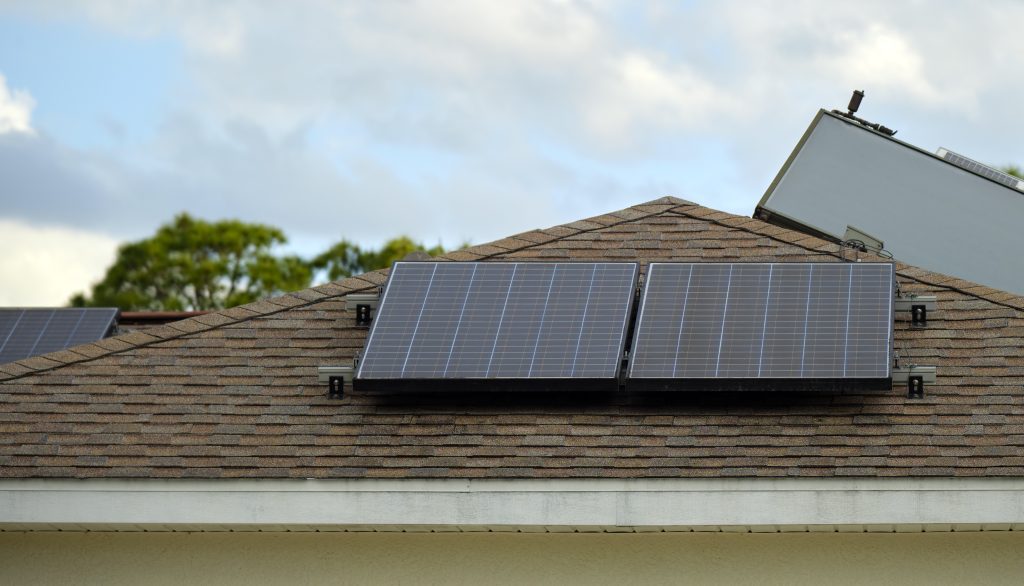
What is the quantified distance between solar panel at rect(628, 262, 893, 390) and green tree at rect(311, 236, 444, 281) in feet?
117

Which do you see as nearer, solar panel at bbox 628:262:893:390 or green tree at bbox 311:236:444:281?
solar panel at bbox 628:262:893:390

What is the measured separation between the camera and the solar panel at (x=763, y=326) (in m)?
10.5

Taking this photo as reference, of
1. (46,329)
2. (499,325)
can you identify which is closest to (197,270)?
(46,329)

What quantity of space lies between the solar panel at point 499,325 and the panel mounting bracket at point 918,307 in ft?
6.87

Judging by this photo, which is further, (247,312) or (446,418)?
(247,312)

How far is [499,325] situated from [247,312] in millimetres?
2328

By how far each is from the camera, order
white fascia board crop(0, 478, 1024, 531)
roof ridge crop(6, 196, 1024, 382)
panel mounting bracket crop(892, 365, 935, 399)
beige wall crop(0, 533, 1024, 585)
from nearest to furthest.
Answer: white fascia board crop(0, 478, 1024, 531)
beige wall crop(0, 533, 1024, 585)
panel mounting bracket crop(892, 365, 935, 399)
roof ridge crop(6, 196, 1024, 382)

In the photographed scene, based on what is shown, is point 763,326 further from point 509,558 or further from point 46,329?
point 46,329

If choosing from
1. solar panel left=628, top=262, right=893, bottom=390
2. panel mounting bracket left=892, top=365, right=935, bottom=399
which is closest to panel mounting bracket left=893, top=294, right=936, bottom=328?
solar panel left=628, top=262, right=893, bottom=390

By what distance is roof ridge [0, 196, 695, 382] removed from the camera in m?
11.8

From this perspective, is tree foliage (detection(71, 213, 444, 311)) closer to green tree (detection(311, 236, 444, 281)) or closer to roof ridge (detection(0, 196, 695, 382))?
green tree (detection(311, 236, 444, 281))

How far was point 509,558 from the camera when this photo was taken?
33.2ft

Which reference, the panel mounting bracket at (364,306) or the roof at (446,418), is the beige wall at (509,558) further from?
the panel mounting bracket at (364,306)

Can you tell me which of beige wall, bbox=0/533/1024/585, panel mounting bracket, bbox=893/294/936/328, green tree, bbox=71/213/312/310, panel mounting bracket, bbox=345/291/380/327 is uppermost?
green tree, bbox=71/213/312/310
